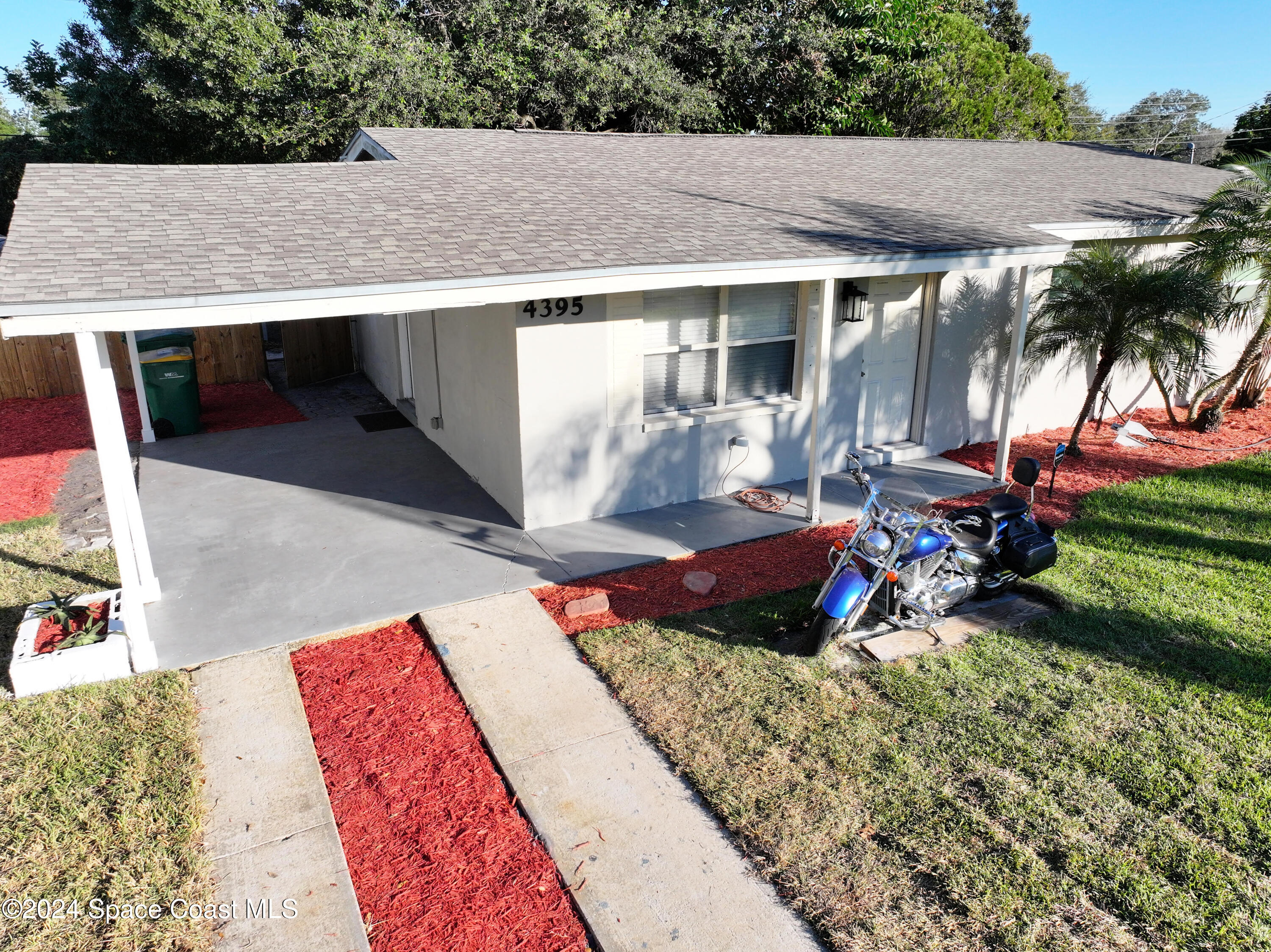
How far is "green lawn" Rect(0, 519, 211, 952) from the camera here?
146 inches

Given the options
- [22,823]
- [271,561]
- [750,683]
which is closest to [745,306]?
[750,683]

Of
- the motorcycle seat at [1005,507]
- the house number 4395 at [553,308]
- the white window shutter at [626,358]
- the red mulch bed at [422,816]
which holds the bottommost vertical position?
the red mulch bed at [422,816]

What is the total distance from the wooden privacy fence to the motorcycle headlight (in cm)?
1075

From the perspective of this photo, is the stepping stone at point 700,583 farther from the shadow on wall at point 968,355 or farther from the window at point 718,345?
the shadow on wall at point 968,355

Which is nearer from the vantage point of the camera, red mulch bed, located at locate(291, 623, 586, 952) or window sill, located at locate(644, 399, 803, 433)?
red mulch bed, located at locate(291, 623, 586, 952)

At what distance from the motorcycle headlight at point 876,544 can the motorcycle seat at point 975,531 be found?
31.8 inches

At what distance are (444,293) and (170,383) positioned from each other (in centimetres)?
662

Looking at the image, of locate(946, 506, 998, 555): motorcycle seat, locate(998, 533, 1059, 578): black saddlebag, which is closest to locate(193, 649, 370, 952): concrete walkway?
locate(946, 506, 998, 555): motorcycle seat

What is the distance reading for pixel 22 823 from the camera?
4293mm

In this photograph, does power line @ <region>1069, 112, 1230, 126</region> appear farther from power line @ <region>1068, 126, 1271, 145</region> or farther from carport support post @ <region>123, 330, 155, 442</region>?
carport support post @ <region>123, 330, 155, 442</region>

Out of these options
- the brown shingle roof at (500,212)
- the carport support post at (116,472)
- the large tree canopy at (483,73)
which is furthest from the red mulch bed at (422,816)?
the large tree canopy at (483,73)

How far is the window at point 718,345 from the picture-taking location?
811 centimetres

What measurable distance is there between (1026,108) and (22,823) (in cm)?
2988

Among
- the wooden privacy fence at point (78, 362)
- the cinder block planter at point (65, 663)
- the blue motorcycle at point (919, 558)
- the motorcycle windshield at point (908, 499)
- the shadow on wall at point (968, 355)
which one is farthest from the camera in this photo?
the wooden privacy fence at point (78, 362)
